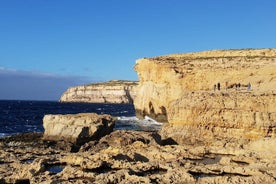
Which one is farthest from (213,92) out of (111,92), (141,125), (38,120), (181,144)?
(111,92)

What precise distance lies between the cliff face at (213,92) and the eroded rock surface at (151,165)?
2.32 meters

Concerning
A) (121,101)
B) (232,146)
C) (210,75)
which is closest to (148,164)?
(232,146)

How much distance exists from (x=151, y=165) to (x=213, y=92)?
51.3 feet

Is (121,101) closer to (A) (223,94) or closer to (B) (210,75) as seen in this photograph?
(B) (210,75)

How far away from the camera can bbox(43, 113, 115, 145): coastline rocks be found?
3750cm

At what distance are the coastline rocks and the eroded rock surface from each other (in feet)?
23.6

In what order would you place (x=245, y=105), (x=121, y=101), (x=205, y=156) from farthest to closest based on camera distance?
(x=121, y=101) → (x=245, y=105) → (x=205, y=156)

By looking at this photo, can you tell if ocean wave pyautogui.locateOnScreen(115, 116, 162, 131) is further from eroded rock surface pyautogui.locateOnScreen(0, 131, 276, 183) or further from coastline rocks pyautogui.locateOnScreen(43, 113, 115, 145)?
eroded rock surface pyautogui.locateOnScreen(0, 131, 276, 183)

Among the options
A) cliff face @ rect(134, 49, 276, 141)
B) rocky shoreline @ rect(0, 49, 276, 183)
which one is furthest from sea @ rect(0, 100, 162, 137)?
rocky shoreline @ rect(0, 49, 276, 183)

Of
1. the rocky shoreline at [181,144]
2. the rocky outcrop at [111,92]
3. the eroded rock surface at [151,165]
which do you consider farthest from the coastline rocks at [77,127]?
the rocky outcrop at [111,92]

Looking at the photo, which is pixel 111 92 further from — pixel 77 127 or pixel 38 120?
Result: pixel 77 127

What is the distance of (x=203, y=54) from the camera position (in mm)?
70500

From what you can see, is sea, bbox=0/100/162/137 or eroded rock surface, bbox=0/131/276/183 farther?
sea, bbox=0/100/162/137

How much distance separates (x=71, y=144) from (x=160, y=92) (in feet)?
110
